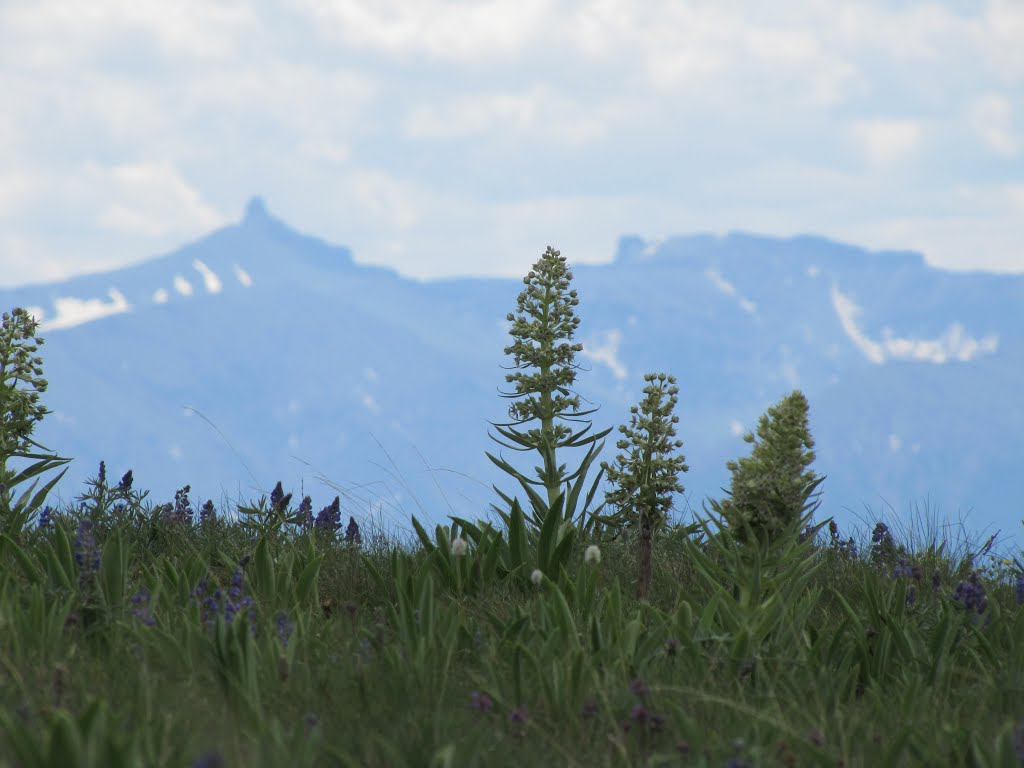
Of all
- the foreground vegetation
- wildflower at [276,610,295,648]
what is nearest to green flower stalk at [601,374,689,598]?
the foreground vegetation

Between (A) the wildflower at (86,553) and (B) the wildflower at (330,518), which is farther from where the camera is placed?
(B) the wildflower at (330,518)

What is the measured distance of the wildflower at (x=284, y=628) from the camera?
5.00m

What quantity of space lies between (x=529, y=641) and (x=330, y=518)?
3492 mm

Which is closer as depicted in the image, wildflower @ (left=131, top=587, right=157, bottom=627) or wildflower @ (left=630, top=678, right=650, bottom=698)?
wildflower @ (left=630, top=678, right=650, bottom=698)

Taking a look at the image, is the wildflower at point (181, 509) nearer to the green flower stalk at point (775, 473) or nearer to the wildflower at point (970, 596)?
the green flower stalk at point (775, 473)

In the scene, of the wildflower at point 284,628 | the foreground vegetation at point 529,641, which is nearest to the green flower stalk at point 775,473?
the foreground vegetation at point 529,641

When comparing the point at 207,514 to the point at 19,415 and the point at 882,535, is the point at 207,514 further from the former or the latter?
the point at 882,535

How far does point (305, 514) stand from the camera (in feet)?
26.6

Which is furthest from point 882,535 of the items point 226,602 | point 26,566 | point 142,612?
point 26,566

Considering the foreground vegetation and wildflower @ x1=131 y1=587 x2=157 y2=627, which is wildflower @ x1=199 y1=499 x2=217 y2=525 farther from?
wildflower @ x1=131 y1=587 x2=157 y2=627

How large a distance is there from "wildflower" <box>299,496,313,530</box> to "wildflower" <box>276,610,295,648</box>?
275 cm

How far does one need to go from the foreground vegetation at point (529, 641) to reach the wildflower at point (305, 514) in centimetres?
32

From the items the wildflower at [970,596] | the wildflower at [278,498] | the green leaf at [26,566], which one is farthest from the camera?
the wildflower at [278,498]

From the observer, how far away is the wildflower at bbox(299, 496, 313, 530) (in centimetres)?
809
